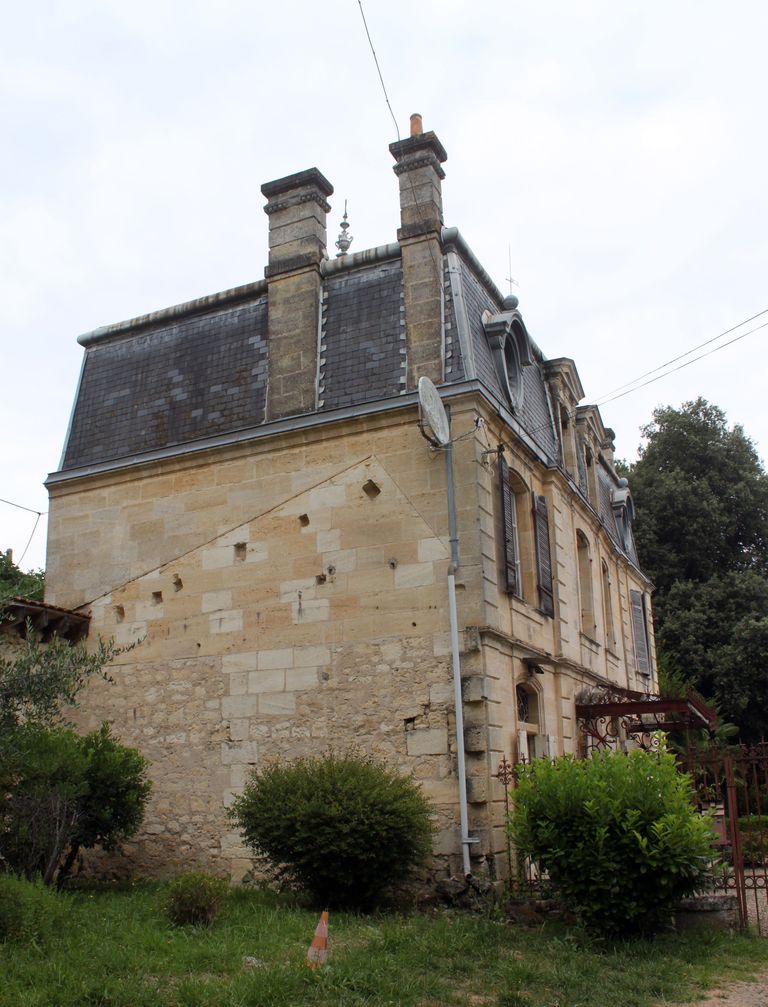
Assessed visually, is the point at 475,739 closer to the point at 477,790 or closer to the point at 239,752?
the point at 477,790

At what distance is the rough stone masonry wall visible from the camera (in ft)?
36.1

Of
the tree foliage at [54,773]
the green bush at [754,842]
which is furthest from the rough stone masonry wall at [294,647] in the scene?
the green bush at [754,842]

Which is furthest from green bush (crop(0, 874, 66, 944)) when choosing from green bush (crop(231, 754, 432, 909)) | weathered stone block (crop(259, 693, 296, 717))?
weathered stone block (crop(259, 693, 296, 717))

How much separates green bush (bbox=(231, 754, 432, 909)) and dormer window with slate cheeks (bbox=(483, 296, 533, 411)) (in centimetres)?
572

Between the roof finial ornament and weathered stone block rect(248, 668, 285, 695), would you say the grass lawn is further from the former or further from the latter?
the roof finial ornament

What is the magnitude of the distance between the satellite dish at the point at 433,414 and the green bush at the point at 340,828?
374 centimetres

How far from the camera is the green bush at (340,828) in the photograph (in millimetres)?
9258

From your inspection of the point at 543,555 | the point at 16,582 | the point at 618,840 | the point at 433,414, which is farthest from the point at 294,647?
the point at 16,582

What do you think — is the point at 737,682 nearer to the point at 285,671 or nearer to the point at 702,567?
the point at 702,567

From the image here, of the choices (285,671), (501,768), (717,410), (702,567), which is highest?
(717,410)

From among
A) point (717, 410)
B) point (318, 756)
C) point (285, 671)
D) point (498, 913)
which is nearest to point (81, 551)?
point (285, 671)

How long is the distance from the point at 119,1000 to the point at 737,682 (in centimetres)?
2175

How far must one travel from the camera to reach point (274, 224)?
1384 cm

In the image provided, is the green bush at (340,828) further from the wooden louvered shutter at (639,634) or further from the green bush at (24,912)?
the wooden louvered shutter at (639,634)
